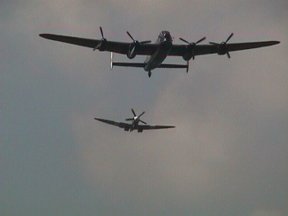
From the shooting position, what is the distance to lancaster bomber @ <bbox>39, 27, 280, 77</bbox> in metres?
68.7

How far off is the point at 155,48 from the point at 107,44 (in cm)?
540

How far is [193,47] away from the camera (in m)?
71.6

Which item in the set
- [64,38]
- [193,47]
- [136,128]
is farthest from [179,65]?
[136,128]

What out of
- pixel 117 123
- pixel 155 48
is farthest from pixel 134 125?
pixel 155 48

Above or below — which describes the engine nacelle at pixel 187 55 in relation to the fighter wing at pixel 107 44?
below

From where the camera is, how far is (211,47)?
7450 centimetres

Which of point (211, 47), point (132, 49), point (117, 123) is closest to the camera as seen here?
point (132, 49)

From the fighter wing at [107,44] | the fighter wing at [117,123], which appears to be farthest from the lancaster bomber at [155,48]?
the fighter wing at [117,123]

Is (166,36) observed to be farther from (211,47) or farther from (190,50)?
(211,47)

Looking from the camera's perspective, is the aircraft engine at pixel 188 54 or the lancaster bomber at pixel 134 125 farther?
the lancaster bomber at pixel 134 125

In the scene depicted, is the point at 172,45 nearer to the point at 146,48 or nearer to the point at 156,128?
the point at 146,48

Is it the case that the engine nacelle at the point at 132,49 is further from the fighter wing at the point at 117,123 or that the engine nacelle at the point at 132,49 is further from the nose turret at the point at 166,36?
the fighter wing at the point at 117,123

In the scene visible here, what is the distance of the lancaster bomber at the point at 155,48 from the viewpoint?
68.7 m

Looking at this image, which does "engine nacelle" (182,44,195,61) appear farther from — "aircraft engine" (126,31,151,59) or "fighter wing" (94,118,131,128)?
"fighter wing" (94,118,131,128)
